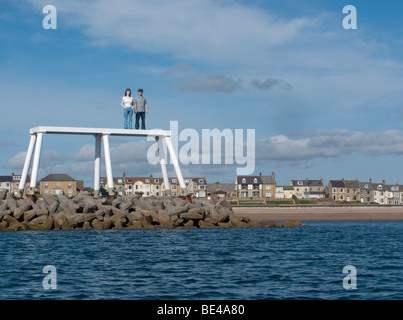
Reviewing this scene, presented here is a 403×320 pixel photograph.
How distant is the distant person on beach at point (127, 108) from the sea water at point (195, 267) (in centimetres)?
1105

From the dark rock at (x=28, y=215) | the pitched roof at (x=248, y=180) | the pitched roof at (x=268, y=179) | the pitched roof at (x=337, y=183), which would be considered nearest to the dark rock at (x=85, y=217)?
the dark rock at (x=28, y=215)

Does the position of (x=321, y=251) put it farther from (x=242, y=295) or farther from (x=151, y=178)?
→ (x=151, y=178)

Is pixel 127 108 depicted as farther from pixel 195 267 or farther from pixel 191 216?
pixel 195 267

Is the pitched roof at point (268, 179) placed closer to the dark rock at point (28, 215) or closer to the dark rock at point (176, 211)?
the dark rock at point (176, 211)

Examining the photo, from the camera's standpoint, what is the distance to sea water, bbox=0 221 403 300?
1448 centimetres

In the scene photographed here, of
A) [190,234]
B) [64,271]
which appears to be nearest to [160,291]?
[64,271]

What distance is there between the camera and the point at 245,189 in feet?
440

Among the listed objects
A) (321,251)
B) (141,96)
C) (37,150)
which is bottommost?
(321,251)

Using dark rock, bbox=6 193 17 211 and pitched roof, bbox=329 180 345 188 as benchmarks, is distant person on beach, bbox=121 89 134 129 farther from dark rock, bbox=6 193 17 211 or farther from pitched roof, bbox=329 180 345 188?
pitched roof, bbox=329 180 345 188

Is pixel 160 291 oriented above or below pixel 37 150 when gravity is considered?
below

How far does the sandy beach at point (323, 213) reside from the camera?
220ft

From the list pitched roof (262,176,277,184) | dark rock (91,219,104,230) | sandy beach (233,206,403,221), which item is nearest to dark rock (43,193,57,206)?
dark rock (91,219,104,230)

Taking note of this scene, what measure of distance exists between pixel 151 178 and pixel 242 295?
12457 cm
